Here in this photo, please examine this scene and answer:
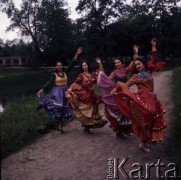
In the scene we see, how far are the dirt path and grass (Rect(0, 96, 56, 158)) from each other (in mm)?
319

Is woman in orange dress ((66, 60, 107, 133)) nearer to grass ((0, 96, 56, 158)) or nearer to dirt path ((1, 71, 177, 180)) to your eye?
dirt path ((1, 71, 177, 180))

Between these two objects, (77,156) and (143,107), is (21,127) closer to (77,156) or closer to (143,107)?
(77,156)

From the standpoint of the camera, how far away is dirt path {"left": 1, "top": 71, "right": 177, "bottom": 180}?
632 centimetres

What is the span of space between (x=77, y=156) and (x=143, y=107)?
1.72 m

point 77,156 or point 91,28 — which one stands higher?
point 91,28

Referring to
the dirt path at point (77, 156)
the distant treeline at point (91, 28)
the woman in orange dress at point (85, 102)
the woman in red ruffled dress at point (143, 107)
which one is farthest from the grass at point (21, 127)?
the distant treeline at point (91, 28)

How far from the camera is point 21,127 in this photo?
32.6 ft

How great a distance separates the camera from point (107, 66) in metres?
54.2

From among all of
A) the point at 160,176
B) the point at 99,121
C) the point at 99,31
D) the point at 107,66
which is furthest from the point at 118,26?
the point at 160,176

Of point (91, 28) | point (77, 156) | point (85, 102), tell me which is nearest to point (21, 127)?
point (85, 102)

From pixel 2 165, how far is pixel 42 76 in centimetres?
3626

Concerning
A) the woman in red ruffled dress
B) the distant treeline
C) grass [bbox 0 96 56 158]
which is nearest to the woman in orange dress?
grass [bbox 0 96 56 158]

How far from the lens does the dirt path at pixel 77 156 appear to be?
632cm

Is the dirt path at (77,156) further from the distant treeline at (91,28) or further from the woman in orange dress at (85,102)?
the distant treeline at (91,28)
